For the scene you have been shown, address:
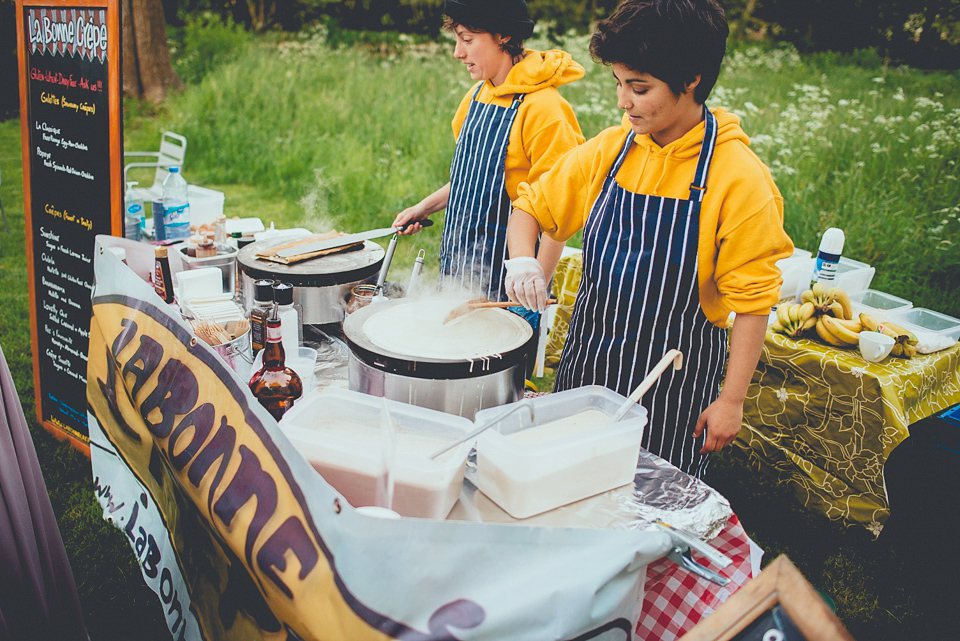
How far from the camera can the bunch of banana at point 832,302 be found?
10.8ft

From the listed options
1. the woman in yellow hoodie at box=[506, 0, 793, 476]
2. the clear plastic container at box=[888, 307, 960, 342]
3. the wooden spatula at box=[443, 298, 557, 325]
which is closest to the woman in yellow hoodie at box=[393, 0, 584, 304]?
the woman in yellow hoodie at box=[506, 0, 793, 476]

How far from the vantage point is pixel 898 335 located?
10.3ft

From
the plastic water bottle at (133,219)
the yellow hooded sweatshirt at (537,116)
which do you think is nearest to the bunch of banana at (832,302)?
the yellow hooded sweatshirt at (537,116)

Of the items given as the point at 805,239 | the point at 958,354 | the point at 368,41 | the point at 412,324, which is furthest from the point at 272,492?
the point at 368,41

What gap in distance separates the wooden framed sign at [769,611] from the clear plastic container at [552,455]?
490 millimetres

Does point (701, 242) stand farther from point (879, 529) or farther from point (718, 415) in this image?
point (879, 529)

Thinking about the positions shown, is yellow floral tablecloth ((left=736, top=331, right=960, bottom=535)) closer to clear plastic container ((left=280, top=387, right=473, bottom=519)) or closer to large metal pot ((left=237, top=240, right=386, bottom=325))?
large metal pot ((left=237, top=240, right=386, bottom=325))

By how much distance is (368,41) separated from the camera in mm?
14102

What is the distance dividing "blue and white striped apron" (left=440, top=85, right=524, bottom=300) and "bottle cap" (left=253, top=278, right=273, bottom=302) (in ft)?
3.47

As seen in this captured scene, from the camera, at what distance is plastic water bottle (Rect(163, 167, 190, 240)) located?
3239 millimetres

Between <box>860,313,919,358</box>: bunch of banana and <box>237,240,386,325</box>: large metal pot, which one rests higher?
<box>237,240,386,325</box>: large metal pot

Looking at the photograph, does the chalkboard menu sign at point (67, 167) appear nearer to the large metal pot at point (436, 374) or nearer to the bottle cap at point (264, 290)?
the bottle cap at point (264, 290)

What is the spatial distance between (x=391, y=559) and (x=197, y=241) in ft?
6.46

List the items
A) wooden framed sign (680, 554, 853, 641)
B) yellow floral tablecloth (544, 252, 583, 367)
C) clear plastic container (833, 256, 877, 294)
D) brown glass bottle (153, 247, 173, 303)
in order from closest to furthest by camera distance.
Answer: wooden framed sign (680, 554, 853, 641) < brown glass bottle (153, 247, 173, 303) < clear plastic container (833, 256, 877, 294) < yellow floral tablecloth (544, 252, 583, 367)
